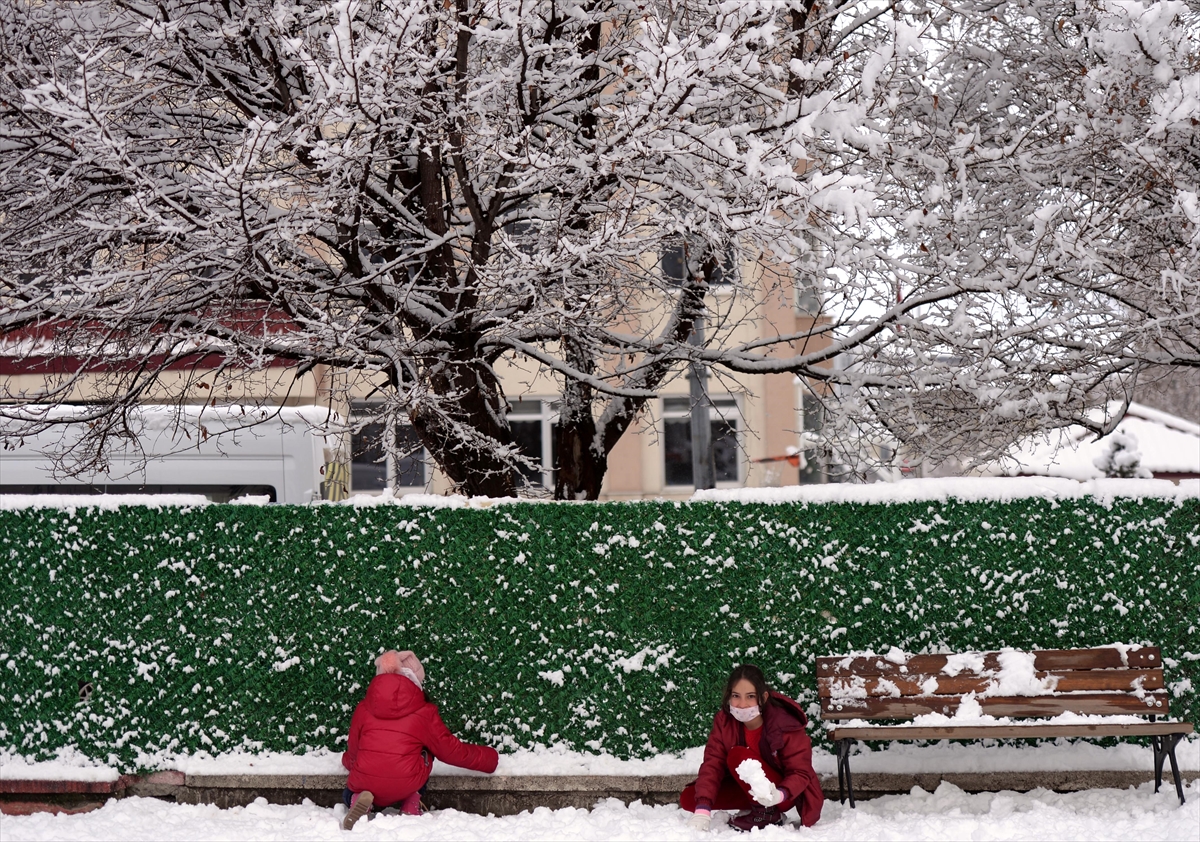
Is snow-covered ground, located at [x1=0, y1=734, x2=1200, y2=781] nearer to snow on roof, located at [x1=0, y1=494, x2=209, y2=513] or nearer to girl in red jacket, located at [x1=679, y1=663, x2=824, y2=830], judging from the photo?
girl in red jacket, located at [x1=679, y1=663, x2=824, y2=830]

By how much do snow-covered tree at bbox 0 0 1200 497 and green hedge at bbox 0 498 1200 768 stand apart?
4.27ft

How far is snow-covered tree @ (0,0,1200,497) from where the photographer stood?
7.07 m

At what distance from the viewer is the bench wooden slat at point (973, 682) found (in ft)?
21.2

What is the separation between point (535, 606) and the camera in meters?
7.05

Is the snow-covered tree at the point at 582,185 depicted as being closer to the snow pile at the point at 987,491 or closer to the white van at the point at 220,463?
the snow pile at the point at 987,491

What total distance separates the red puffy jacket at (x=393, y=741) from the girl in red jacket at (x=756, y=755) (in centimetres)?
152

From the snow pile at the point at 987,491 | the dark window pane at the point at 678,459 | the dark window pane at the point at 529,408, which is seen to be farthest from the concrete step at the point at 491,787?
the dark window pane at the point at 678,459

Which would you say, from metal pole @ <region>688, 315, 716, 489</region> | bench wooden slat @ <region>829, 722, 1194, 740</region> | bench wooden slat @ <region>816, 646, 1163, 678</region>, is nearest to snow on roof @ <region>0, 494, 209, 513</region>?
bench wooden slat @ <region>816, 646, 1163, 678</region>

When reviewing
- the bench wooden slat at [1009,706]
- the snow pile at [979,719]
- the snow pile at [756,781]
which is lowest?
the snow pile at [756,781]

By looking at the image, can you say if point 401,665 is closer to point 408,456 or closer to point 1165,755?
point 408,456

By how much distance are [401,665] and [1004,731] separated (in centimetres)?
349

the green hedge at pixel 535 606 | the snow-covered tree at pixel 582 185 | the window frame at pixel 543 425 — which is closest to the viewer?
the green hedge at pixel 535 606

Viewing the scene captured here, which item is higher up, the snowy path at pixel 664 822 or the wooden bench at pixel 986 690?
the wooden bench at pixel 986 690

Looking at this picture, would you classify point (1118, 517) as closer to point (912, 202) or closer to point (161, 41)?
point (912, 202)
